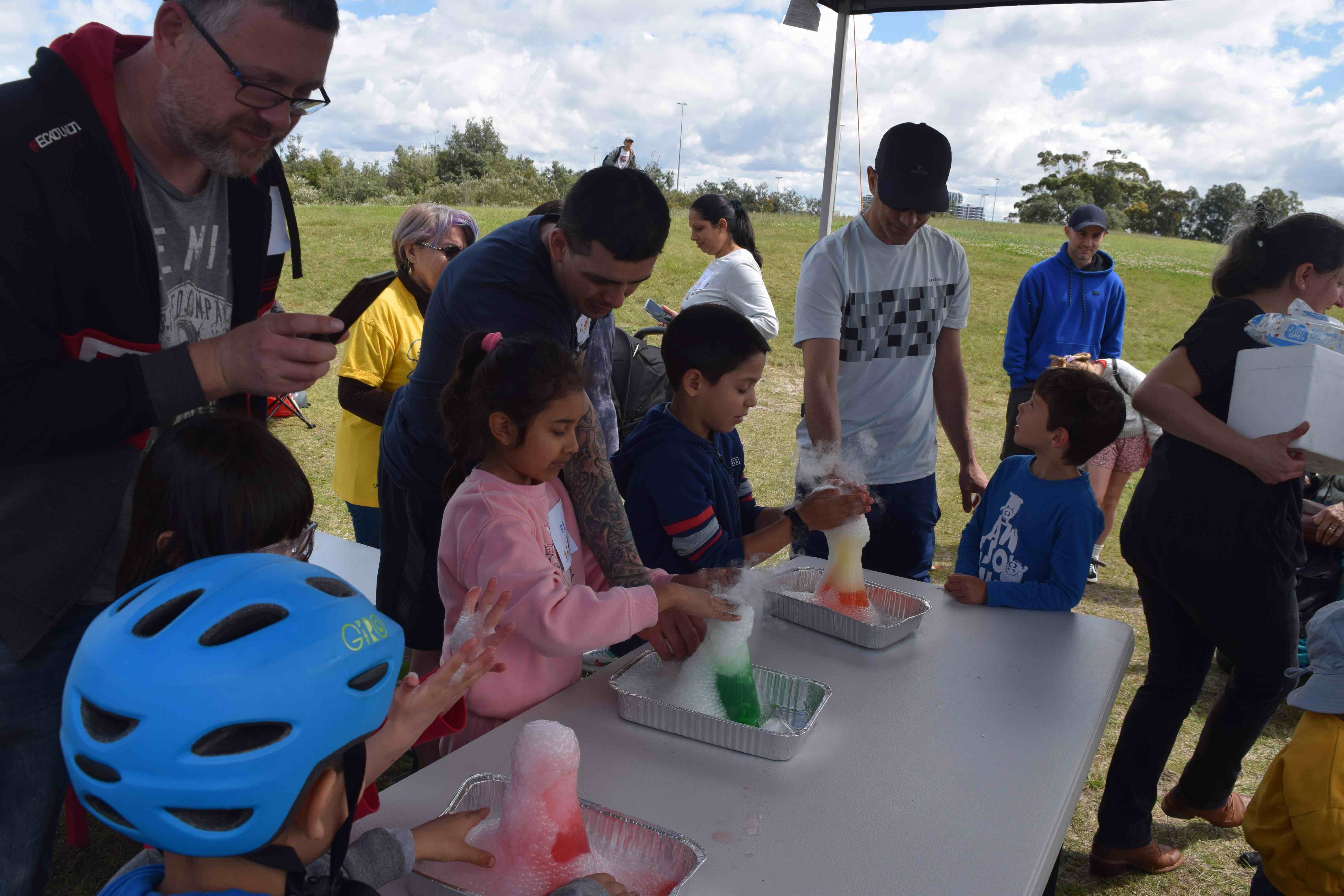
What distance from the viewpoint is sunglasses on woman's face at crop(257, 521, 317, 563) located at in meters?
1.26

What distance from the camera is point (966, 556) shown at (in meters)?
2.61

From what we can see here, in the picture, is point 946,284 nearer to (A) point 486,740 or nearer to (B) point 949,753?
(B) point 949,753

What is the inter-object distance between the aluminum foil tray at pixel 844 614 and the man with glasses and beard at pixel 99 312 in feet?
3.82

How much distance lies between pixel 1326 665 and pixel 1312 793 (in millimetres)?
260

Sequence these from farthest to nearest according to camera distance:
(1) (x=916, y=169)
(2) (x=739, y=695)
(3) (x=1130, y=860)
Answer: (1) (x=916, y=169) < (3) (x=1130, y=860) < (2) (x=739, y=695)

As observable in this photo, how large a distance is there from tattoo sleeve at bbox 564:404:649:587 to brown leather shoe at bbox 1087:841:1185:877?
1.67 meters

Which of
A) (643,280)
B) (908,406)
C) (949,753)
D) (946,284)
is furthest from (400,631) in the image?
(946,284)

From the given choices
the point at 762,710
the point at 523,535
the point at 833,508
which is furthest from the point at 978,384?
the point at 523,535

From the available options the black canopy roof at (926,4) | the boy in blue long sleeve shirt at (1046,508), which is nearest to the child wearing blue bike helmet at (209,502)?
the boy in blue long sleeve shirt at (1046,508)

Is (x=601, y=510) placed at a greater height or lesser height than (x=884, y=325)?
lesser

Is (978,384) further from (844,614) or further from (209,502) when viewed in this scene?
(209,502)

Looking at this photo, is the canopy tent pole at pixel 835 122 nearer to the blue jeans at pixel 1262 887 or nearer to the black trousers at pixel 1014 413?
the black trousers at pixel 1014 413

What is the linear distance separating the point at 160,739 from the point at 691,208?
16.2ft

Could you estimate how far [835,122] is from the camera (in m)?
4.22
